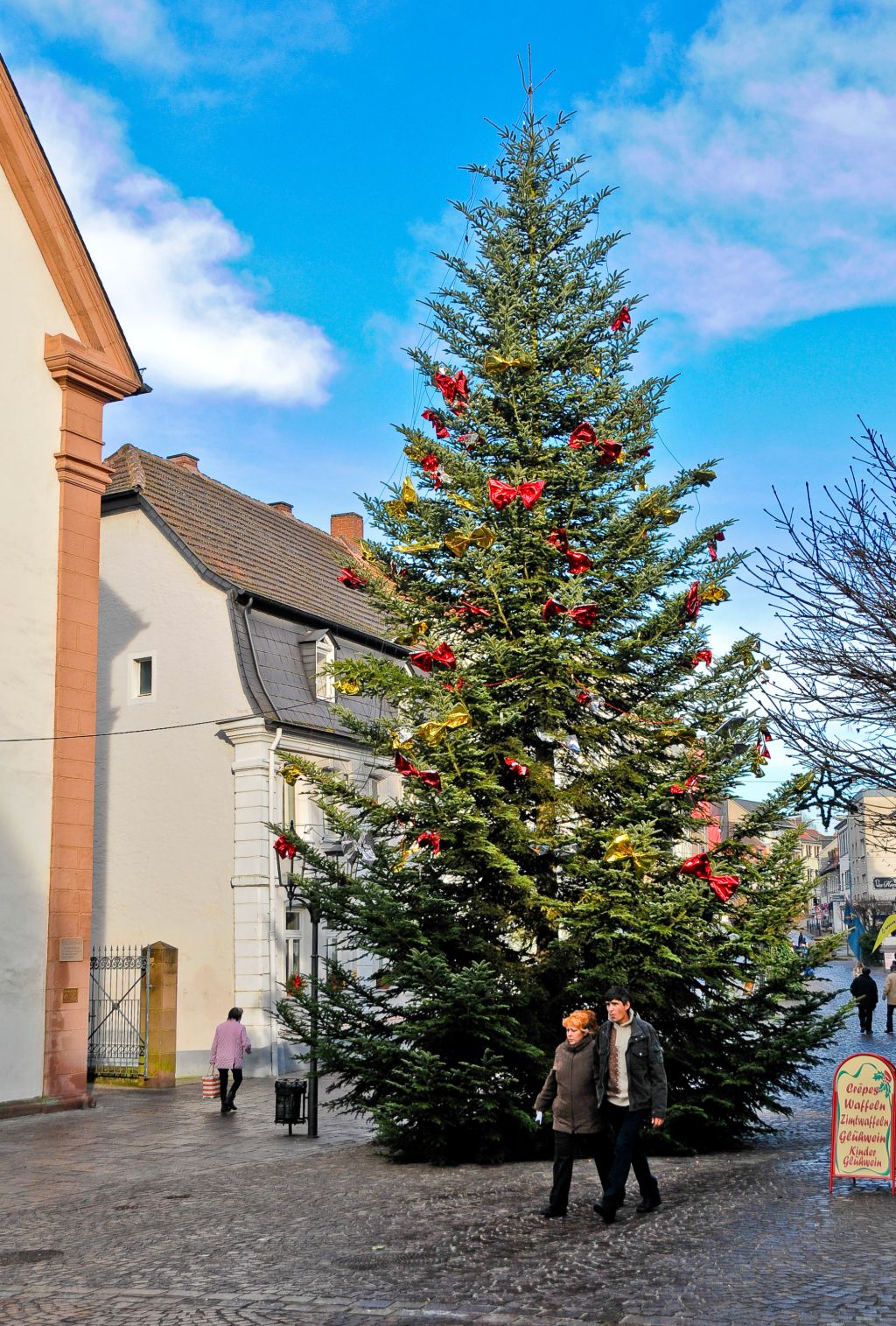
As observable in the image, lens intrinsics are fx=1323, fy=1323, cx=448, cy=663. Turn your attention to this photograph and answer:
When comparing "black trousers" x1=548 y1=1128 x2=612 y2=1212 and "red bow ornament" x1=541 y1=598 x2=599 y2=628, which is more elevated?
"red bow ornament" x1=541 y1=598 x2=599 y2=628

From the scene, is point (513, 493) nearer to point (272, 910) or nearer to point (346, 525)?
point (272, 910)

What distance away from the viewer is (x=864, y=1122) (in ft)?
34.9

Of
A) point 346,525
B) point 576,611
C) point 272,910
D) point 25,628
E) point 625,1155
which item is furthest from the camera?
point 346,525

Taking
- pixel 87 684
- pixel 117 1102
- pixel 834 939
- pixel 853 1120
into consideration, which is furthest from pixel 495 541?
pixel 117 1102

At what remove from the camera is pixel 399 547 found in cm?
1412

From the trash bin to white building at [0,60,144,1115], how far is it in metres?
4.23

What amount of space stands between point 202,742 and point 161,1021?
5.78 meters

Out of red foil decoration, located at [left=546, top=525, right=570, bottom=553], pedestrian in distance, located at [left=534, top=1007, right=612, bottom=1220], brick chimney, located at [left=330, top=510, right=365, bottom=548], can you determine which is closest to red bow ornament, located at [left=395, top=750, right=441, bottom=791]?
red foil decoration, located at [left=546, top=525, right=570, bottom=553]

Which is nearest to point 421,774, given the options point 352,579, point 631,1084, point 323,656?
point 352,579

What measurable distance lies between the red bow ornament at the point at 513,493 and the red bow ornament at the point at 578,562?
644mm

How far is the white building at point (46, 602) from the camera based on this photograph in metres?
18.1

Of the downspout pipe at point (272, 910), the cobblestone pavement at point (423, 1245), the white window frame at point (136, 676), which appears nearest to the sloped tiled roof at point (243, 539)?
the white window frame at point (136, 676)

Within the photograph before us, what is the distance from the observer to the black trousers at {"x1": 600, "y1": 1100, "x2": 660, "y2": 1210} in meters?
9.41

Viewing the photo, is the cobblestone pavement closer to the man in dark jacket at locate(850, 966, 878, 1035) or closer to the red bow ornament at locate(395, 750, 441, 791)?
the red bow ornament at locate(395, 750, 441, 791)
